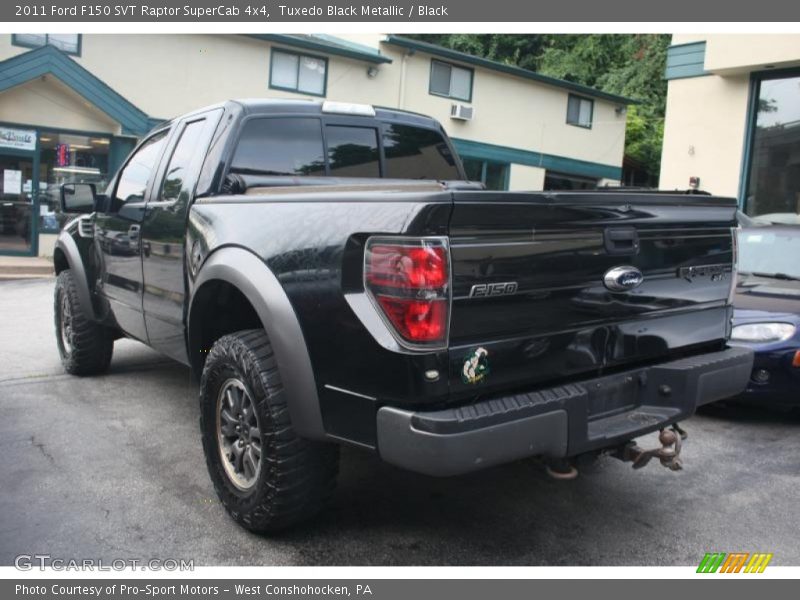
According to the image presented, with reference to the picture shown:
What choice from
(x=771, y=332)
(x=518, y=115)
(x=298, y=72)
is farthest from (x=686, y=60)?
(x=518, y=115)

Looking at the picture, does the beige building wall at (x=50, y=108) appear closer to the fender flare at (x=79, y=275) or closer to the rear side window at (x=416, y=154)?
the fender flare at (x=79, y=275)

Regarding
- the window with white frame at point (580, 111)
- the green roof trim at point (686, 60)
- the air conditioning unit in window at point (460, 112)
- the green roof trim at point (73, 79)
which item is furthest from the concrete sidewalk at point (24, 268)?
the window with white frame at point (580, 111)

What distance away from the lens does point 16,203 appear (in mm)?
15461

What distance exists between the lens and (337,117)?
4.56m

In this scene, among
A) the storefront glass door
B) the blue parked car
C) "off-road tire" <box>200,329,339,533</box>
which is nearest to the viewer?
"off-road tire" <box>200,329,339,533</box>

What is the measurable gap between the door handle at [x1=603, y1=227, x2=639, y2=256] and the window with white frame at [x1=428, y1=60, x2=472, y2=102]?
738 inches

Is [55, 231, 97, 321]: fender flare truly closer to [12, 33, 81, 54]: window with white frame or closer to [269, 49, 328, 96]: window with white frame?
[12, 33, 81, 54]: window with white frame

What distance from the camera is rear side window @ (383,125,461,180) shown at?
15.7 ft


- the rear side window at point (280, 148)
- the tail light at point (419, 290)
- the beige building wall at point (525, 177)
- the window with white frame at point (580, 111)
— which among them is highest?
the window with white frame at point (580, 111)

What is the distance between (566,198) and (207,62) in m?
16.1

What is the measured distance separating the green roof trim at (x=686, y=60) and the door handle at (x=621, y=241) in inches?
379

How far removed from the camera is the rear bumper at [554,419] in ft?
8.12

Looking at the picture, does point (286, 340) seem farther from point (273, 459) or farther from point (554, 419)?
point (554, 419)

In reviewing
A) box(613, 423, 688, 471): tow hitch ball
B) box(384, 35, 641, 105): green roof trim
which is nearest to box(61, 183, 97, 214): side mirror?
box(613, 423, 688, 471): tow hitch ball
